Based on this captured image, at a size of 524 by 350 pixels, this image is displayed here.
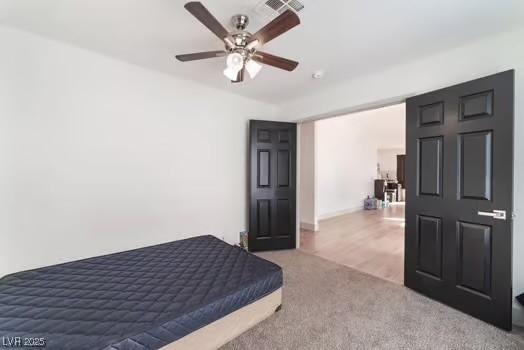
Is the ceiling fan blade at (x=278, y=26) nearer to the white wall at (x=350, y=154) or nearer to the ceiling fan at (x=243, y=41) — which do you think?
the ceiling fan at (x=243, y=41)

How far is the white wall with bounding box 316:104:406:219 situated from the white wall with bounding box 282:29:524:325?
2513 mm

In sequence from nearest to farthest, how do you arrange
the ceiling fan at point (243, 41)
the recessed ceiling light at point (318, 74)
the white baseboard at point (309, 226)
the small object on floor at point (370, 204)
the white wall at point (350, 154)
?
the ceiling fan at point (243, 41), the recessed ceiling light at point (318, 74), the white baseboard at point (309, 226), the white wall at point (350, 154), the small object on floor at point (370, 204)

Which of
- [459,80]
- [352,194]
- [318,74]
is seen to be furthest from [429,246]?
[352,194]

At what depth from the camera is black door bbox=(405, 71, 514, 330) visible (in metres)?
1.79

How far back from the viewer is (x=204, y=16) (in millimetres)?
1320

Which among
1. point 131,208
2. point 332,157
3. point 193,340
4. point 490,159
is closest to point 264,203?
point 131,208

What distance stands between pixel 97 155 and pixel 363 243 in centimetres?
427

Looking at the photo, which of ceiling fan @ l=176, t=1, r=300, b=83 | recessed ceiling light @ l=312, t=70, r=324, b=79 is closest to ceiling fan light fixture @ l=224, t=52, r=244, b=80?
ceiling fan @ l=176, t=1, r=300, b=83

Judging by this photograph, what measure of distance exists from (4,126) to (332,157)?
6254 mm

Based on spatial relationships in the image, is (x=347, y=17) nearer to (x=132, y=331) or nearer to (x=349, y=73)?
(x=349, y=73)

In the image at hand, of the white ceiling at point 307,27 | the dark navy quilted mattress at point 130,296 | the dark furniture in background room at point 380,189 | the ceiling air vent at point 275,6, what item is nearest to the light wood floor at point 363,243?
the dark navy quilted mattress at point 130,296

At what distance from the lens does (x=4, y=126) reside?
190 cm

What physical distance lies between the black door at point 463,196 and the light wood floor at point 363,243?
60 cm

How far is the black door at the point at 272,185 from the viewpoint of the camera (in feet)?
11.6
